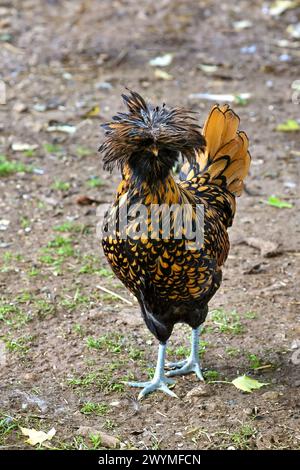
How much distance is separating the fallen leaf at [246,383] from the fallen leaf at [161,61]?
5608 mm

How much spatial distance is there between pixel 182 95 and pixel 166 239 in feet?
16.1

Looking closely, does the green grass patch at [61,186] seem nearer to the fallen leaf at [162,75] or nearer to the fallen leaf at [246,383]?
the fallen leaf at [162,75]

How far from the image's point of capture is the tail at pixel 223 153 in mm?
4602

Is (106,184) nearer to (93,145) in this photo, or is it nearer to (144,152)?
(93,145)

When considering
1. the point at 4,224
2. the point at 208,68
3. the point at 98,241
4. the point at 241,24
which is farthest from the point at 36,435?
the point at 241,24

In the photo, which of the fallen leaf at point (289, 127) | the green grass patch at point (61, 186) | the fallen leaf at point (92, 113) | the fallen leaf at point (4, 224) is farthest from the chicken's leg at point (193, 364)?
the fallen leaf at point (92, 113)

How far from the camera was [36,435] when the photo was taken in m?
3.94

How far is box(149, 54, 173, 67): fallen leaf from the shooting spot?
30.3 ft

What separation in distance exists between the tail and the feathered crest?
2.28ft

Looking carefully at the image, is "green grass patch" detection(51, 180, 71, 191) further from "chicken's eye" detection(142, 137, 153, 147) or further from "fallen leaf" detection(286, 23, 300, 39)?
"fallen leaf" detection(286, 23, 300, 39)

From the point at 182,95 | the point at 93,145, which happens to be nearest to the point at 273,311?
the point at 93,145

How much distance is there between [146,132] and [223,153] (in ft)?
3.61

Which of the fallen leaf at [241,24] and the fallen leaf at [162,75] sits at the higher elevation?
the fallen leaf at [241,24]

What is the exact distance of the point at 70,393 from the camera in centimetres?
438
